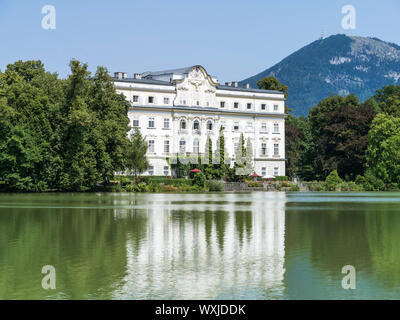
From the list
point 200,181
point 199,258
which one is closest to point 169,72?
point 200,181

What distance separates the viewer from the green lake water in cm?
1124

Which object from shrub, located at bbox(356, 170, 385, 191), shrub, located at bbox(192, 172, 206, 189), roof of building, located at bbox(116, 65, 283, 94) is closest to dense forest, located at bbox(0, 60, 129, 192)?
shrub, located at bbox(192, 172, 206, 189)

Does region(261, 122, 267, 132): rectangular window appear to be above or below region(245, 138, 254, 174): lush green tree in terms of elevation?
above

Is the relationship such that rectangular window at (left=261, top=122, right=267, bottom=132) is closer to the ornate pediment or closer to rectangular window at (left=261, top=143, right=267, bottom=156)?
rectangular window at (left=261, top=143, right=267, bottom=156)

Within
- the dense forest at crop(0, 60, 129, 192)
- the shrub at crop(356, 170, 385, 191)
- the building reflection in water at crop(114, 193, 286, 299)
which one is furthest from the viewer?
the shrub at crop(356, 170, 385, 191)

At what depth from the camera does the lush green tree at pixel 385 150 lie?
70.2 metres

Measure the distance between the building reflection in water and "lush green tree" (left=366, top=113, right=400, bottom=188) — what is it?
49.9m

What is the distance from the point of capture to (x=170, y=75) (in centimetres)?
8525

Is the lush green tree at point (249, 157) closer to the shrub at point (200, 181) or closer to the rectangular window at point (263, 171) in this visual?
the rectangular window at point (263, 171)

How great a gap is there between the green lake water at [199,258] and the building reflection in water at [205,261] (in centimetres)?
2

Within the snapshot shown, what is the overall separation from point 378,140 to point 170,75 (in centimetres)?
2775

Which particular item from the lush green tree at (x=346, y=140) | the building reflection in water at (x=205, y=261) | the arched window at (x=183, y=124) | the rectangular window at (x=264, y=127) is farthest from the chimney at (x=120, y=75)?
the building reflection in water at (x=205, y=261)

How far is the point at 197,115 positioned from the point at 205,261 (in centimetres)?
7050

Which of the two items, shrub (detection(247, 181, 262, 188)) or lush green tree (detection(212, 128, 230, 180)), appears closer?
shrub (detection(247, 181, 262, 188))
